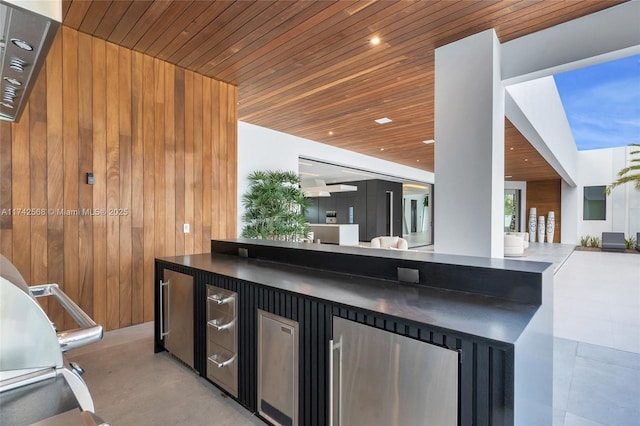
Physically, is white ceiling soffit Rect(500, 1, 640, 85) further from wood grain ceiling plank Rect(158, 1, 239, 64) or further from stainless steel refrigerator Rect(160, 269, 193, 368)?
stainless steel refrigerator Rect(160, 269, 193, 368)

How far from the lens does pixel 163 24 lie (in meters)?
2.95

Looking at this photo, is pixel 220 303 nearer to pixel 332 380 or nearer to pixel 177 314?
pixel 177 314

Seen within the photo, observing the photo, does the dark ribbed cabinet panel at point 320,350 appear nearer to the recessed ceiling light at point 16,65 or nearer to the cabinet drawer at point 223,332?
the cabinet drawer at point 223,332

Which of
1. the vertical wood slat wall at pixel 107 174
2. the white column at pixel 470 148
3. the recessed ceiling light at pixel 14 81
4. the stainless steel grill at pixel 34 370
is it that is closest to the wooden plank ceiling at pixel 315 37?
the white column at pixel 470 148

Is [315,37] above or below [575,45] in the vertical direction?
above

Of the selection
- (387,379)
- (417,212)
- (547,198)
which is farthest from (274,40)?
(417,212)

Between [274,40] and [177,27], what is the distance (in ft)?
2.94

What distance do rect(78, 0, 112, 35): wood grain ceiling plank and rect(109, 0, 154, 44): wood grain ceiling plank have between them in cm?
14

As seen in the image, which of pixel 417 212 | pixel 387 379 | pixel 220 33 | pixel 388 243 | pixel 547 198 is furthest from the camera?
pixel 417 212

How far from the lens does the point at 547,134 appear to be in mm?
6070

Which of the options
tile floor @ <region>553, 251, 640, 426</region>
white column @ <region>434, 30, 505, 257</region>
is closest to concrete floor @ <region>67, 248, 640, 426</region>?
tile floor @ <region>553, 251, 640, 426</region>

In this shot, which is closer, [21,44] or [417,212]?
[21,44]

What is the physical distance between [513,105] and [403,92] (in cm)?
136

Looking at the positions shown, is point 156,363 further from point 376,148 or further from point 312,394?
point 376,148
